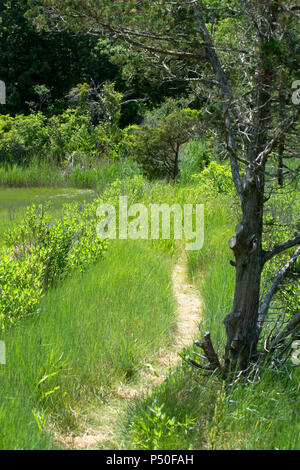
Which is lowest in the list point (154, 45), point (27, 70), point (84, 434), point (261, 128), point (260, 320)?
point (84, 434)

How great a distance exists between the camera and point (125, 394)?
3346 mm

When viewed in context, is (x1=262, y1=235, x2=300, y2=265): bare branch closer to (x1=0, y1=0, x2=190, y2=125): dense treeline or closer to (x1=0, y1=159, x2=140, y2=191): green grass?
(x1=0, y1=159, x2=140, y2=191): green grass

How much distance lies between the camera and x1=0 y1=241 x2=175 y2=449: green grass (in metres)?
2.77

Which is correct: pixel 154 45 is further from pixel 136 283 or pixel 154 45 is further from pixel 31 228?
pixel 31 228

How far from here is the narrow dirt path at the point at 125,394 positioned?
2818mm

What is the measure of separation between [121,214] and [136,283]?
7.35ft

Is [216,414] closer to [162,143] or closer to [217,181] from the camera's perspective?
[217,181]

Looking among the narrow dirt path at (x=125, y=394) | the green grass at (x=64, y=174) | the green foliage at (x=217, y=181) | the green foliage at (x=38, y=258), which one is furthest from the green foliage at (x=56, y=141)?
the narrow dirt path at (x=125, y=394)

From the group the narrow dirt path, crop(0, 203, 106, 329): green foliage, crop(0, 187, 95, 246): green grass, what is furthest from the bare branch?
crop(0, 187, 95, 246): green grass

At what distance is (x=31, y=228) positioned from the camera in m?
5.55

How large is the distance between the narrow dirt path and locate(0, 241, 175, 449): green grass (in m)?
0.08

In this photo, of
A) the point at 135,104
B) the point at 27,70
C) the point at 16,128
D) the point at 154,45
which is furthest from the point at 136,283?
the point at 27,70

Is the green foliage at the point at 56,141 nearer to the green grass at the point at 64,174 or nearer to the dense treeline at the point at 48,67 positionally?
the green grass at the point at 64,174

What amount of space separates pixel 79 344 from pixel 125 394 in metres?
0.44
